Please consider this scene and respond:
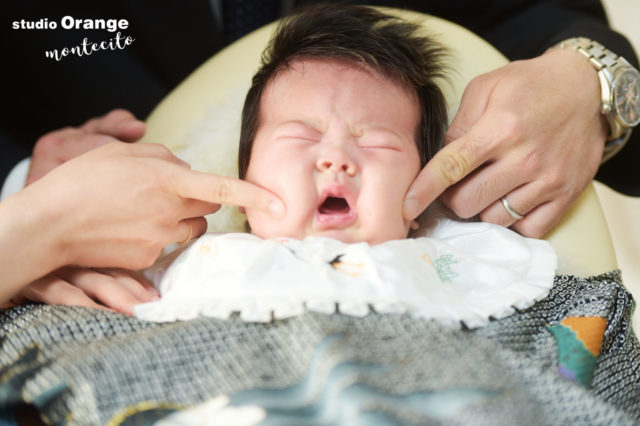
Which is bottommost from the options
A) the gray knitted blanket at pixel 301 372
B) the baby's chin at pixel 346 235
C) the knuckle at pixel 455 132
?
the gray knitted blanket at pixel 301 372

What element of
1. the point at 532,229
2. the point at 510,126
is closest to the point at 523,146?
the point at 510,126

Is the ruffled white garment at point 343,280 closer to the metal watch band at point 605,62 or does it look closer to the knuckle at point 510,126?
the knuckle at point 510,126

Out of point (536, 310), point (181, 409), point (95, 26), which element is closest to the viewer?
point (181, 409)

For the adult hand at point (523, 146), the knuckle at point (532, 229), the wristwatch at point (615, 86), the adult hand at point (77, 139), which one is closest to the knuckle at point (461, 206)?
the adult hand at point (523, 146)

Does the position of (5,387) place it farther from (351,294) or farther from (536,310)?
(536,310)

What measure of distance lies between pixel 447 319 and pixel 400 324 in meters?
0.07

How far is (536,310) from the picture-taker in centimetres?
83

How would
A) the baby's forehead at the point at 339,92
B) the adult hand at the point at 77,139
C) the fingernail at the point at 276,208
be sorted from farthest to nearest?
the adult hand at the point at 77,139 < the baby's forehead at the point at 339,92 < the fingernail at the point at 276,208

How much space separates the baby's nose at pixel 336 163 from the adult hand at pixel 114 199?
86 mm

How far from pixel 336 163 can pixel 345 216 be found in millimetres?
79

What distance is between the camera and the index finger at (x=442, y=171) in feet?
2.84

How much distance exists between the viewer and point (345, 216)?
0.84 m

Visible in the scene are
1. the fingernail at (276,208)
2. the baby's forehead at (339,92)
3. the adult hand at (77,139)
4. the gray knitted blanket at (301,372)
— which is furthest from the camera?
the adult hand at (77,139)

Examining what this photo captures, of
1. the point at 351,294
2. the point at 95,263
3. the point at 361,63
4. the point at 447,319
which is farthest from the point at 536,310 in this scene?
the point at 95,263
